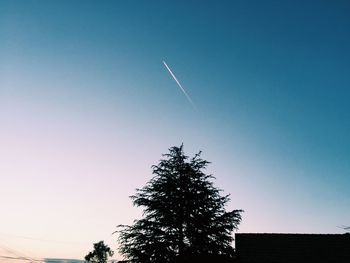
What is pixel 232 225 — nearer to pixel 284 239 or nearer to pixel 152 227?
pixel 284 239

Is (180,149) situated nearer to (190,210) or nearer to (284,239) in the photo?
(190,210)

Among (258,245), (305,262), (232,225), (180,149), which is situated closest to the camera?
(305,262)

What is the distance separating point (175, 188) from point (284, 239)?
856cm

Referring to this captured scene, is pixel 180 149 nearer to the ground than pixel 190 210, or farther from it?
farther from it

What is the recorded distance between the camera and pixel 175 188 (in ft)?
77.3

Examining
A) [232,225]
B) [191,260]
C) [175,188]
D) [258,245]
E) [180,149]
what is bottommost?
[191,260]

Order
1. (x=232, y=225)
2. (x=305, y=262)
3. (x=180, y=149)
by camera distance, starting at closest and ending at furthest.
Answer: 1. (x=305, y=262)
2. (x=232, y=225)
3. (x=180, y=149)

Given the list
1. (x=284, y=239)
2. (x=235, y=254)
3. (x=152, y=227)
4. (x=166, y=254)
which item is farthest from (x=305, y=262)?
(x=152, y=227)

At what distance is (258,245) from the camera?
69.0 feet

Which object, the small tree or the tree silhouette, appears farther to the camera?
the small tree

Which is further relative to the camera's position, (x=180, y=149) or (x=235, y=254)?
(x=180, y=149)

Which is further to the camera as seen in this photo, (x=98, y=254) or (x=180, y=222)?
(x=98, y=254)

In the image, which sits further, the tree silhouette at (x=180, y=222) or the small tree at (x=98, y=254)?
the small tree at (x=98, y=254)

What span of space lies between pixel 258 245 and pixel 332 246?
4.90 metres
